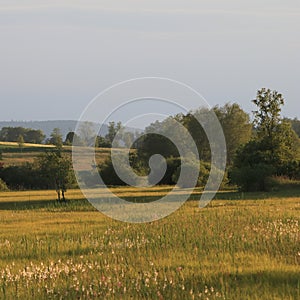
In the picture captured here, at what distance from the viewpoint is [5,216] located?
36.3m

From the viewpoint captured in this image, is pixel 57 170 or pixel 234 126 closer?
pixel 57 170

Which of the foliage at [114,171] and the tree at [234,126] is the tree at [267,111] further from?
the tree at [234,126]

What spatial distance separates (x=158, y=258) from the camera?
1803cm

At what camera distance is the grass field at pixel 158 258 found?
13.7 meters

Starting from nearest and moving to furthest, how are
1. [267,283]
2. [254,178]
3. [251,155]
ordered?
[267,283] → [254,178] → [251,155]

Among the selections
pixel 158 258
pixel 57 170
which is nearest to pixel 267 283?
pixel 158 258

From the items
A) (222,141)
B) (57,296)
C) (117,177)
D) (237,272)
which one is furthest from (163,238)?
(222,141)

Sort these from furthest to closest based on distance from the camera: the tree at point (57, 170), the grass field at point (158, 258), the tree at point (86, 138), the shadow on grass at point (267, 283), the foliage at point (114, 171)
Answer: the tree at point (86, 138)
the foliage at point (114, 171)
the tree at point (57, 170)
the grass field at point (158, 258)
the shadow on grass at point (267, 283)

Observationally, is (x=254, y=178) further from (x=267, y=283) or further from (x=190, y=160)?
(x=267, y=283)

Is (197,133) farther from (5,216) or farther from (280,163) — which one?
(5,216)

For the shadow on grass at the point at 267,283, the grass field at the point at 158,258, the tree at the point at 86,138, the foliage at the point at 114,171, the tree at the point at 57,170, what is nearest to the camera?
the shadow on grass at the point at 267,283

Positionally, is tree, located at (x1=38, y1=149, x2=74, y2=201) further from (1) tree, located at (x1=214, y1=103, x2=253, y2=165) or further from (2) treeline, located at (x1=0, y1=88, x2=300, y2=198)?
(1) tree, located at (x1=214, y1=103, x2=253, y2=165)

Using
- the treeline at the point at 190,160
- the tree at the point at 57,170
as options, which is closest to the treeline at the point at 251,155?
the treeline at the point at 190,160

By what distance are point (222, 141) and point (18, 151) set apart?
147 ft
